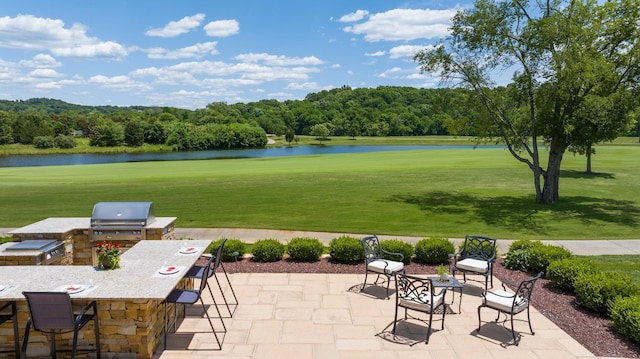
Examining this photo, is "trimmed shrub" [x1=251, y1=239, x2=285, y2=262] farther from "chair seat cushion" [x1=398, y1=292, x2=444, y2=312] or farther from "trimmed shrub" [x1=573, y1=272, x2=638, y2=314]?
"trimmed shrub" [x1=573, y1=272, x2=638, y2=314]

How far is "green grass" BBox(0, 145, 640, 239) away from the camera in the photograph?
47.0 ft

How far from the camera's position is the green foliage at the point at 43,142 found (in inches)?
3428

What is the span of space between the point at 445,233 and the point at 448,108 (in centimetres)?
823

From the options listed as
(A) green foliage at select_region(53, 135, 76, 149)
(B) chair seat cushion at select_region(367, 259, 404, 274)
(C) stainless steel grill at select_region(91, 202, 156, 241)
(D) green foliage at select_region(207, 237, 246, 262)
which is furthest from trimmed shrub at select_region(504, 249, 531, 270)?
(A) green foliage at select_region(53, 135, 76, 149)

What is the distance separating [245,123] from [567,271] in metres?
115

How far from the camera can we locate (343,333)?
646cm

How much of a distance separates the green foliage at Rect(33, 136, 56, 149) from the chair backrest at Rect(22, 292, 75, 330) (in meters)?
98.8

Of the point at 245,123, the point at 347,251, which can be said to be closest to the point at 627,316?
the point at 347,251

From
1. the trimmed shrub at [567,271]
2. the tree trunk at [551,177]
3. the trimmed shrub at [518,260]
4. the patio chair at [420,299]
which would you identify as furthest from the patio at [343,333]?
the tree trunk at [551,177]

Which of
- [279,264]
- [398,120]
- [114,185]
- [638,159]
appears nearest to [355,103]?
[398,120]

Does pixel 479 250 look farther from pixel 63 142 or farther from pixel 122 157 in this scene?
pixel 63 142

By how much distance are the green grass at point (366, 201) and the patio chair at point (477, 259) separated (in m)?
3.98

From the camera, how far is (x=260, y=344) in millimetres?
6094

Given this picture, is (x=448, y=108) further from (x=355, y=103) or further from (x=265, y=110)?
(x=265, y=110)
